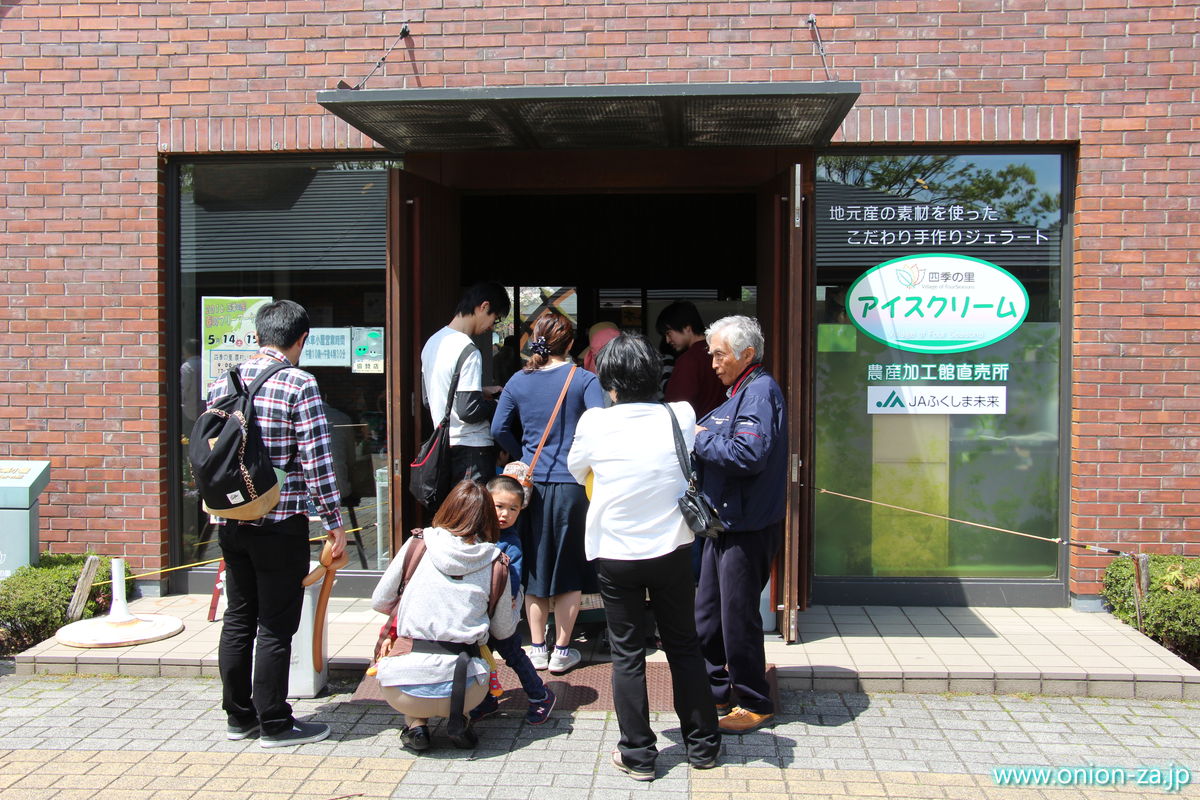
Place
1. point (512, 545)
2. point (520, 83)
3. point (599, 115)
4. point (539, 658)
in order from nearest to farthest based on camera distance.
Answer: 1. point (512, 545)
2. point (539, 658)
3. point (599, 115)
4. point (520, 83)

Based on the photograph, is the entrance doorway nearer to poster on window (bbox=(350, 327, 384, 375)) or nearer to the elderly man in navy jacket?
poster on window (bbox=(350, 327, 384, 375))

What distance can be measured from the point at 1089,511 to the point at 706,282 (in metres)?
4.27

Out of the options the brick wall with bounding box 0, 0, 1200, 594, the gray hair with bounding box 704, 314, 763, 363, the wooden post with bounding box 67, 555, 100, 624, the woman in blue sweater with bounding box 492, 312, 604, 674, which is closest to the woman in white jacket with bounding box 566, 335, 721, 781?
the gray hair with bounding box 704, 314, 763, 363

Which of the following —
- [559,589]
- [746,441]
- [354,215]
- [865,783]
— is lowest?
[865,783]

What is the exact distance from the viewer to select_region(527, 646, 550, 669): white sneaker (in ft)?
17.6

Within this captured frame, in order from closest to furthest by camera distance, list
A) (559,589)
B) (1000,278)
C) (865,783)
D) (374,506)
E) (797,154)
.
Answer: (865,783) < (559,589) < (797,154) < (1000,278) < (374,506)

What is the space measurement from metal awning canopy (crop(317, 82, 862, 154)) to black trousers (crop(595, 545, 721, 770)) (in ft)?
7.72

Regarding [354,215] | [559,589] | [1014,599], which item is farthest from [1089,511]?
[354,215]

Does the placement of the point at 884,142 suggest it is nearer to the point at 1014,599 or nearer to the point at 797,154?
the point at 797,154

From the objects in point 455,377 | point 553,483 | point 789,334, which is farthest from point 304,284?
point 789,334

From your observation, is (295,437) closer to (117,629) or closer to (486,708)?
(486,708)

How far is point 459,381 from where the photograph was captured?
217 inches

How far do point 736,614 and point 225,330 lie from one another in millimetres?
4070

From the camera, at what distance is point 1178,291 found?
241 inches
